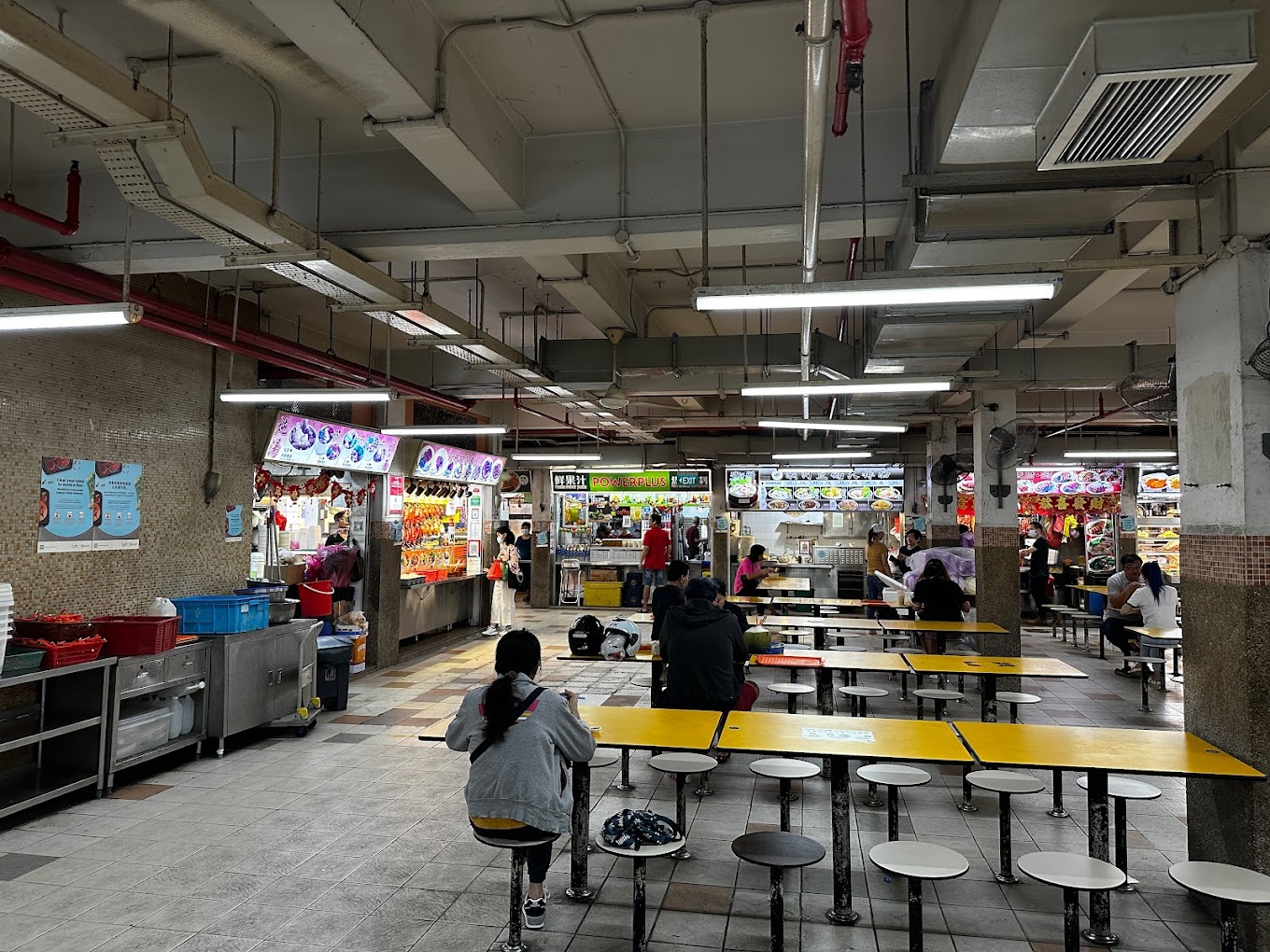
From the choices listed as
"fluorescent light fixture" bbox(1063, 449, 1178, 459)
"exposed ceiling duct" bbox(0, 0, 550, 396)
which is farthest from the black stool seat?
"fluorescent light fixture" bbox(1063, 449, 1178, 459)

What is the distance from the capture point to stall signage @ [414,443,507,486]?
12.5 metres

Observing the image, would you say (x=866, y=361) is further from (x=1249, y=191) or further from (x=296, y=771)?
(x=296, y=771)

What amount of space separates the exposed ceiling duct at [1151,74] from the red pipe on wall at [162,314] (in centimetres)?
593

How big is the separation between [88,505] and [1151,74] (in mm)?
7526

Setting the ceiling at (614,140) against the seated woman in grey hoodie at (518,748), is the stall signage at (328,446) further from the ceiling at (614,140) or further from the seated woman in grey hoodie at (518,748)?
the seated woman in grey hoodie at (518,748)

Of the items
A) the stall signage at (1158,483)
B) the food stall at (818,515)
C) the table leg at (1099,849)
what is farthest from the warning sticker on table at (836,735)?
the stall signage at (1158,483)

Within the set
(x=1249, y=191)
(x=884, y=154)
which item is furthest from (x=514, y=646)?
(x=1249, y=191)

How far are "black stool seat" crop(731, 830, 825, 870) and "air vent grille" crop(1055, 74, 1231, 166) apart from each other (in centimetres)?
309

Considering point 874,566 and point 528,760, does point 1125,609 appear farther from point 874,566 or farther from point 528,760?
point 528,760

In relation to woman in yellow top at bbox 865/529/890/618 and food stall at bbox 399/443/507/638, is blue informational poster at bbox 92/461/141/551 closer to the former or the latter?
food stall at bbox 399/443/507/638

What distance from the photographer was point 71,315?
177 inches

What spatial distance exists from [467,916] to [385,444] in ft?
25.6

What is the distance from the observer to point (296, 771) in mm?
6789

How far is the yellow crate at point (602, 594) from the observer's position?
18500 mm
